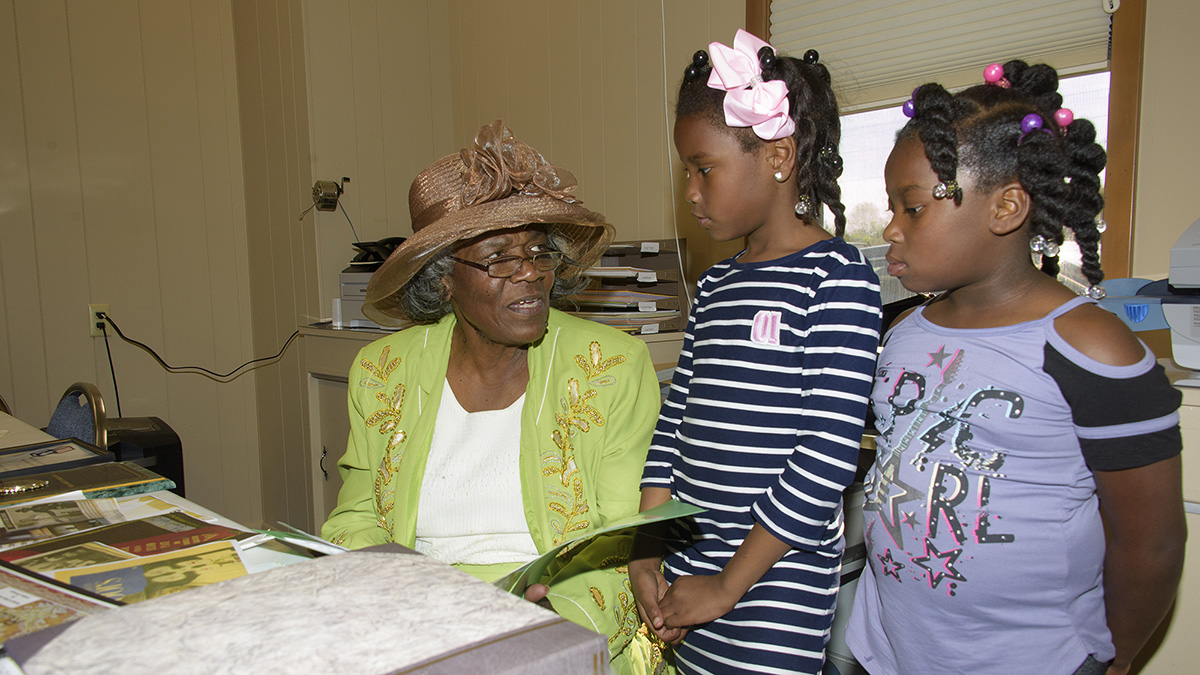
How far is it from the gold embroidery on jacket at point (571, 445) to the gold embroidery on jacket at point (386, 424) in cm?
29

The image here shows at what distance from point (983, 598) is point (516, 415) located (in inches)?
31.8

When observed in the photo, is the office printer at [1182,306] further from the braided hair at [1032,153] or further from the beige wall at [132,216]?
the beige wall at [132,216]

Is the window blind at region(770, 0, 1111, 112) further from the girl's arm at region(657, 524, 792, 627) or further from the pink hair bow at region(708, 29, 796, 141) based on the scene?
the girl's arm at region(657, 524, 792, 627)

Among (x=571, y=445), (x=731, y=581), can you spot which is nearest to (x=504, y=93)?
(x=571, y=445)

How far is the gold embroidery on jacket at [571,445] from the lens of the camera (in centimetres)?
130

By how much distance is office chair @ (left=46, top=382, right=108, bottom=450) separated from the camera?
1.95 m

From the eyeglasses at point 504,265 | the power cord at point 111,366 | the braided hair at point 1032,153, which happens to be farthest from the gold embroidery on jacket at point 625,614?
the power cord at point 111,366

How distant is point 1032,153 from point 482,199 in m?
0.87

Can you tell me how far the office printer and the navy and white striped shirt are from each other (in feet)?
1.91

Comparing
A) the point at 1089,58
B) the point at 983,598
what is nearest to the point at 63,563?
the point at 983,598

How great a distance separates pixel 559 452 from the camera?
1.33 m

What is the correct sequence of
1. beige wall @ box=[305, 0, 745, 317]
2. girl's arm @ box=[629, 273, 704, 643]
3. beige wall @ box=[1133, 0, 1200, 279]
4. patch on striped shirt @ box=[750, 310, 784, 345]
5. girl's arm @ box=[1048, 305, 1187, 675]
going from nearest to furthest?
1. girl's arm @ box=[1048, 305, 1187, 675]
2. patch on striped shirt @ box=[750, 310, 784, 345]
3. girl's arm @ box=[629, 273, 704, 643]
4. beige wall @ box=[1133, 0, 1200, 279]
5. beige wall @ box=[305, 0, 745, 317]

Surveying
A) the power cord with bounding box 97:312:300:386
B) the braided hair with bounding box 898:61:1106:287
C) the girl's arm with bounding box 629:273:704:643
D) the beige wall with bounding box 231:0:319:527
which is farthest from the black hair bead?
the power cord with bounding box 97:312:300:386

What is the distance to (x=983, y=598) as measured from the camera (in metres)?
0.95
